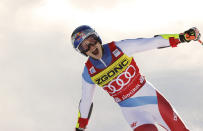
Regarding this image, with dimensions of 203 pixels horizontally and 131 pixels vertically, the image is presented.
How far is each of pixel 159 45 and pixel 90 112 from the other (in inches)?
82.1

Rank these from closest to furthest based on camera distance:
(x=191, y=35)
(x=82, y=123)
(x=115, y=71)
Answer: (x=191, y=35) → (x=115, y=71) → (x=82, y=123)

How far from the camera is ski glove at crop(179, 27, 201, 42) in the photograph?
6742 mm

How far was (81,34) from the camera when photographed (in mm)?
7039

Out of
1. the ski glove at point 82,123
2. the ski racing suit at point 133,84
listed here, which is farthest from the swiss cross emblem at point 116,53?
the ski glove at point 82,123

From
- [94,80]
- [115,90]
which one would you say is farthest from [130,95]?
[94,80]

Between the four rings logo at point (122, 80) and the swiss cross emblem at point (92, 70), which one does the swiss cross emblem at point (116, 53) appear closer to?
the four rings logo at point (122, 80)

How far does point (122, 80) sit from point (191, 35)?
1562mm

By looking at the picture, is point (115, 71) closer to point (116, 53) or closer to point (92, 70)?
point (116, 53)

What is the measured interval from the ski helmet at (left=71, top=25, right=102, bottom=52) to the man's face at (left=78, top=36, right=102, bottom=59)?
79mm

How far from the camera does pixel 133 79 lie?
7.13 m

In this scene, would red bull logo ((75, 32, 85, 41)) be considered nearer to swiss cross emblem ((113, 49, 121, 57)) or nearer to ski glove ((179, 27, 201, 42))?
swiss cross emblem ((113, 49, 121, 57))

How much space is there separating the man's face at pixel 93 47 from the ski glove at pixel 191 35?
162 centimetres

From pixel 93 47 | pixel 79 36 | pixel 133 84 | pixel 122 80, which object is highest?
pixel 79 36

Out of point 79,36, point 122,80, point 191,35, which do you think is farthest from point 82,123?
point 191,35
